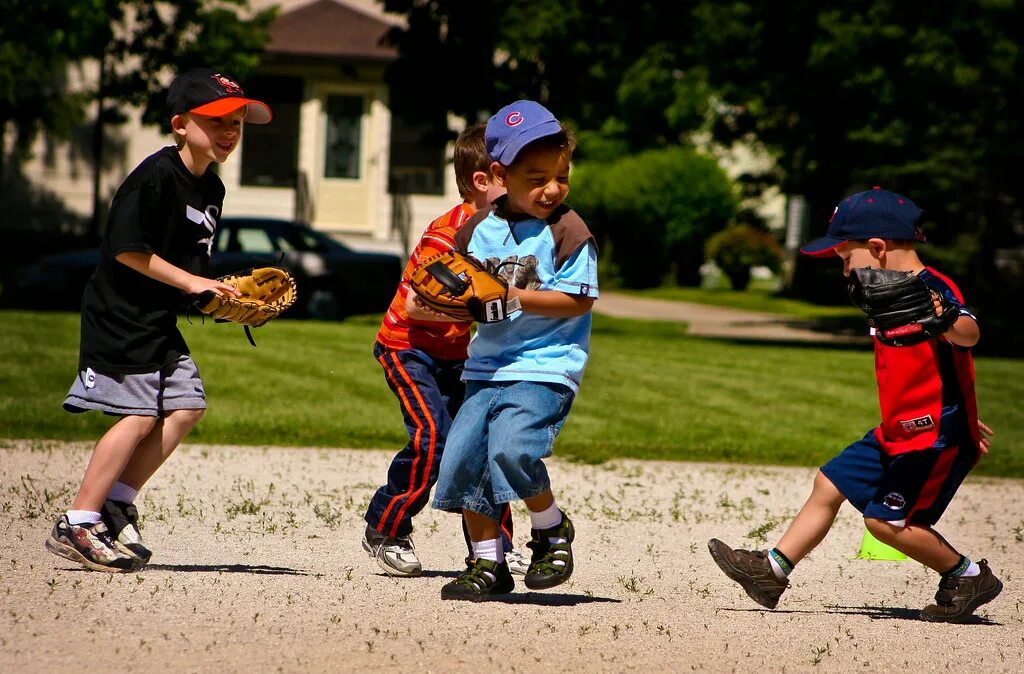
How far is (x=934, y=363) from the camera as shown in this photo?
492cm

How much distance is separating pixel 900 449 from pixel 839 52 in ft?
48.9

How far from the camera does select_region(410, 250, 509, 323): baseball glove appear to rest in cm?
451

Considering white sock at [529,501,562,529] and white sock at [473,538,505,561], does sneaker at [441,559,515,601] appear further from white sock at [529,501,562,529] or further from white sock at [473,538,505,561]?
white sock at [529,501,562,529]

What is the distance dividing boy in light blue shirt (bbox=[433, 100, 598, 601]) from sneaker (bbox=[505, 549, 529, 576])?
2.31 ft

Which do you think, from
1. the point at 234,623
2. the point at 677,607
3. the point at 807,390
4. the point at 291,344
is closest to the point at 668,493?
the point at 677,607

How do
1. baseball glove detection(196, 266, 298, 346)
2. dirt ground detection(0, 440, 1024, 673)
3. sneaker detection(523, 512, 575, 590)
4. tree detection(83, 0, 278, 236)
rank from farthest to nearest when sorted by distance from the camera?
tree detection(83, 0, 278, 236) → baseball glove detection(196, 266, 298, 346) → sneaker detection(523, 512, 575, 590) → dirt ground detection(0, 440, 1024, 673)

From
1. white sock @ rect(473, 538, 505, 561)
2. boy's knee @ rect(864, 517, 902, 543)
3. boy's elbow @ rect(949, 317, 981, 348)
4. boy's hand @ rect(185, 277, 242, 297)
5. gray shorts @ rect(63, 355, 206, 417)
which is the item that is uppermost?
boy's elbow @ rect(949, 317, 981, 348)

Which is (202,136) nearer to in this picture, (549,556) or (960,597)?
(549,556)

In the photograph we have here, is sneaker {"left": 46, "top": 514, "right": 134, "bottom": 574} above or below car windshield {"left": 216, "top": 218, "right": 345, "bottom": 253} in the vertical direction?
above

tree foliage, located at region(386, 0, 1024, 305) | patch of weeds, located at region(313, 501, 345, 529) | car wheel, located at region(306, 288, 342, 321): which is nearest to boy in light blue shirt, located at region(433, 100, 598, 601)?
patch of weeds, located at region(313, 501, 345, 529)

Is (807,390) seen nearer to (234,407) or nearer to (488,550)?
(234,407)

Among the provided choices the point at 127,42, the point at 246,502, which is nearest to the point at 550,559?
the point at 246,502

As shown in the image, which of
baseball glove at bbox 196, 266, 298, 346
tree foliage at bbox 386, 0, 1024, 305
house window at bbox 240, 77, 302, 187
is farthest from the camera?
house window at bbox 240, 77, 302, 187

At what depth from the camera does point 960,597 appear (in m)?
5.05
